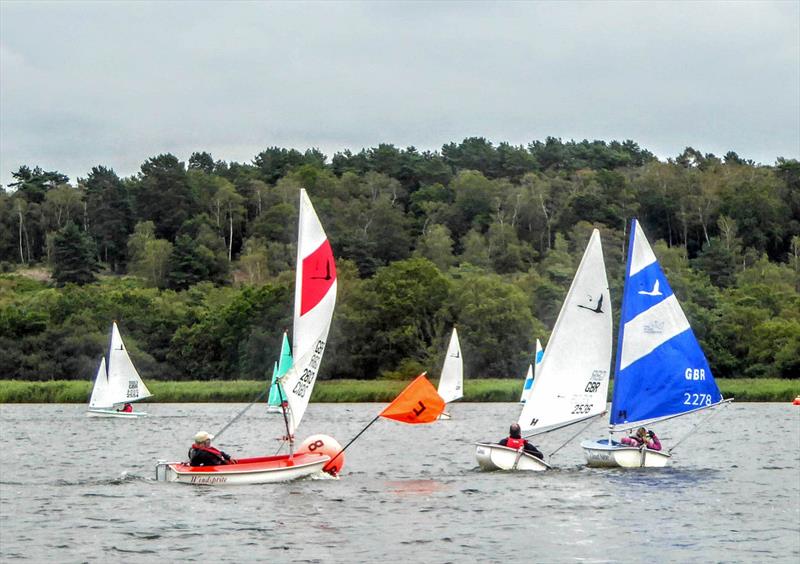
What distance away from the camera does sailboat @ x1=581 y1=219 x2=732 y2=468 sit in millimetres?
37344

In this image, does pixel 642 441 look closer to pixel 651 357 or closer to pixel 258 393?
pixel 651 357

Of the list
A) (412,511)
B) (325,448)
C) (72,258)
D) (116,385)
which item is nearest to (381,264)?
(72,258)

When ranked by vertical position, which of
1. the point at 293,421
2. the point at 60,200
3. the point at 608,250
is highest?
the point at 60,200

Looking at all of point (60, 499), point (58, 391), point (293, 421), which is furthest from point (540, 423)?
point (58, 391)

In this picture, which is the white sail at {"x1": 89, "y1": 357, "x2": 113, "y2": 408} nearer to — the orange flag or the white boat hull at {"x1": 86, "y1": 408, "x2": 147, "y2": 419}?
the white boat hull at {"x1": 86, "y1": 408, "x2": 147, "y2": 419}

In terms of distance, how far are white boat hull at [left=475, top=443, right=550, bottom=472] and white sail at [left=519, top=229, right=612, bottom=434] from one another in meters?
0.81

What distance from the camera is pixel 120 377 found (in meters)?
74.9

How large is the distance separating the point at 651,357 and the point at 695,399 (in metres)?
1.71

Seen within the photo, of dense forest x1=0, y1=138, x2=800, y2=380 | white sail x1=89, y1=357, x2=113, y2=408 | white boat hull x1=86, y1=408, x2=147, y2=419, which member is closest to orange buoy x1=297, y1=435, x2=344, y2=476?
white boat hull x1=86, y1=408, x2=147, y2=419

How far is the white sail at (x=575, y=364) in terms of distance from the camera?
37.1m

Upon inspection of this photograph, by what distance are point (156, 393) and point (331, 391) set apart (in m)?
11.2

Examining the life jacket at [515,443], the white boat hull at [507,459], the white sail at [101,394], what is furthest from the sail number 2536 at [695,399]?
the white sail at [101,394]

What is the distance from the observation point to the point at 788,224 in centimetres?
17012

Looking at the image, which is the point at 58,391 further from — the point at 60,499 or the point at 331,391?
the point at 60,499
